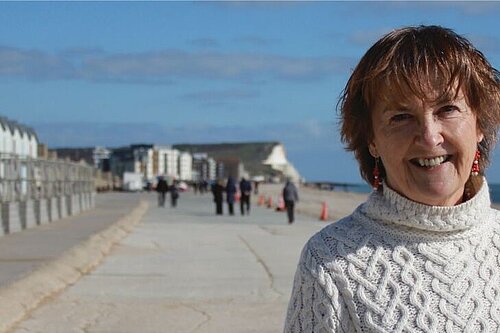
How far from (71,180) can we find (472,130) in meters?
32.8

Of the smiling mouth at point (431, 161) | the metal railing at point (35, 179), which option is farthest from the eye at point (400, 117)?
the metal railing at point (35, 179)

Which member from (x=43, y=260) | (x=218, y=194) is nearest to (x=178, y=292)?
(x=43, y=260)

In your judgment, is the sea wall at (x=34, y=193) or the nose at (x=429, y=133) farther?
the sea wall at (x=34, y=193)

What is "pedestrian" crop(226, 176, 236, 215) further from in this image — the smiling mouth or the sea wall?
the smiling mouth

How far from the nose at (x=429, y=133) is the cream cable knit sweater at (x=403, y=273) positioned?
20 cm

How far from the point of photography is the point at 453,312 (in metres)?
2.92

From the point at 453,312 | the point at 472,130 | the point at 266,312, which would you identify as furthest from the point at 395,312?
the point at 266,312

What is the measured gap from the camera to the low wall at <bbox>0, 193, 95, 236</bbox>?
816 inches

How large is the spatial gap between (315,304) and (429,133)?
0.60 m

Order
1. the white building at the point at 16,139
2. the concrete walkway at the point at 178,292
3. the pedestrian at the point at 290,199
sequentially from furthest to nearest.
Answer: the pedestrian at the point at 290,199 < the white building at the point at 16,139 < the concrete walkway at the point at 178,292

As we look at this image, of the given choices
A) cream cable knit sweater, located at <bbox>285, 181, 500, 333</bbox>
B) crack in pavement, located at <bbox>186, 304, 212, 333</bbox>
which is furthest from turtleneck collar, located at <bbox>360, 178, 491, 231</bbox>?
crack in pavement, located at <bbox>186, 304, 212, 333</bbox>

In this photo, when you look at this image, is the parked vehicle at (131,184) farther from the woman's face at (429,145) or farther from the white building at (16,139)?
the woman's face at (429,145)

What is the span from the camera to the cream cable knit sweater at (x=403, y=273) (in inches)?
115

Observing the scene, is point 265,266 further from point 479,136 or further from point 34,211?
point 479,136
